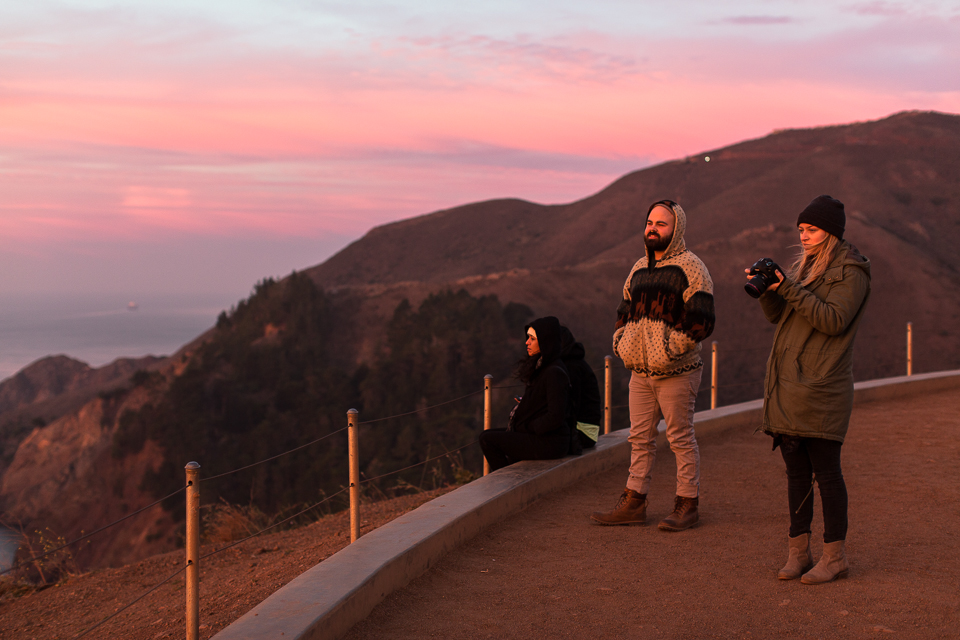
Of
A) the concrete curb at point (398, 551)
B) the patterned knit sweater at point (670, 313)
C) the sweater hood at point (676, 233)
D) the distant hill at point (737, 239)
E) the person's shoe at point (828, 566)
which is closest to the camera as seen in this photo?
the concrete curb at point (398, 551)

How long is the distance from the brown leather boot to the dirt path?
0.19 feet

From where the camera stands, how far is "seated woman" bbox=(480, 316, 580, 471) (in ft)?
18.3

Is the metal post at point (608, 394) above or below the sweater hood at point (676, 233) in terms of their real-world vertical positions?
below

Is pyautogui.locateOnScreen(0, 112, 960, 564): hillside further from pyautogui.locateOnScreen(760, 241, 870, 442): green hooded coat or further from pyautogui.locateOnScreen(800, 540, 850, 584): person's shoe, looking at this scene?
pyautogui.locateOnScreen(760, 241, 870, 442): green hooded coat

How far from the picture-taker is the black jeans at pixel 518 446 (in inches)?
232

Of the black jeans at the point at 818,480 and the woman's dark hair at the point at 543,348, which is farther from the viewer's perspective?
the woman's dark hair at the point at 543,348

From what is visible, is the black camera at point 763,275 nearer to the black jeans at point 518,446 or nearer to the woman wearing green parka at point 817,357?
the woman wearing green parka at point 817,357

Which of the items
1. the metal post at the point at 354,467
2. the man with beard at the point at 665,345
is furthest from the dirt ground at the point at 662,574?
the metal post at the point at 354,467

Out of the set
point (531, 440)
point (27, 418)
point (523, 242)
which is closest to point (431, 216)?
point (523, 242)

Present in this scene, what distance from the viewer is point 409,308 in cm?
4447

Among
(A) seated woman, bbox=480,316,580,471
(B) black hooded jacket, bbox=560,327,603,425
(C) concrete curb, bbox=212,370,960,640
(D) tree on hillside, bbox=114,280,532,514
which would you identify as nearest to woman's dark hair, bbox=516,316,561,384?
(A) seated woman, bbox=480,316,580,471

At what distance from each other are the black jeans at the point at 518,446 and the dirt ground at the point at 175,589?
1332 millimetres

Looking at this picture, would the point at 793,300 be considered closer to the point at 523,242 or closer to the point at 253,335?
the point at 253,335

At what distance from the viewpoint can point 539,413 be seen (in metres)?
5.79
